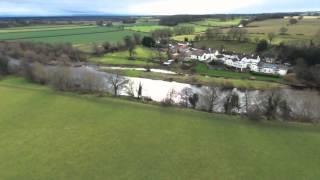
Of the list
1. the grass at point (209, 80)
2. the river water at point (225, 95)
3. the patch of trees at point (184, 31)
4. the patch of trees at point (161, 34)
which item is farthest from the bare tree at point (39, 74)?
the patch of trees at point (184, 31)

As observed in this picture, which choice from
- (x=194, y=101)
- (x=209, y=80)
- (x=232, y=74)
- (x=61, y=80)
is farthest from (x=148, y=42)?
(x=194, y=101)

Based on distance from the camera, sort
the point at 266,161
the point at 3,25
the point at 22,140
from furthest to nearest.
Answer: the point at 3,25 → the point at 22,140 → the point at 266,161

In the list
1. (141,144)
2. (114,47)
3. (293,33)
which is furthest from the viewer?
(293,33)

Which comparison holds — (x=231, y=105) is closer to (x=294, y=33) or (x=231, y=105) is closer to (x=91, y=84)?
(x=91, y=84)

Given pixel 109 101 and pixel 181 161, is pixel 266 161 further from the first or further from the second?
pixel 109 101

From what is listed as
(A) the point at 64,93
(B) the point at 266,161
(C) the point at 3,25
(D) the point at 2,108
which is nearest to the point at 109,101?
(A) the point at 64,93
